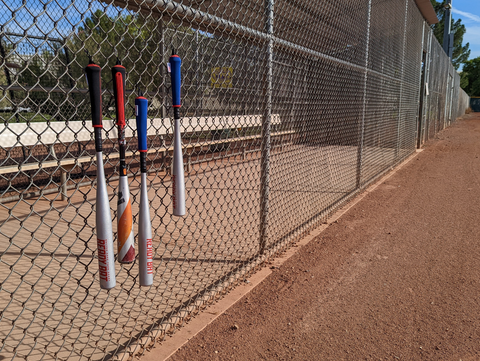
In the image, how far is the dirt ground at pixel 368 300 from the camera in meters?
2.16

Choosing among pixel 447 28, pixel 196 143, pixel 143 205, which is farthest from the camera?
pixel 447 28

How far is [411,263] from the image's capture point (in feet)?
11.0

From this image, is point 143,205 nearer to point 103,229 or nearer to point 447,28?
point 103,229

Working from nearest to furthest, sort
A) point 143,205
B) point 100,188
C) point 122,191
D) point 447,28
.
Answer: point 100,188 → point 122,191 → point 143,205 → point 447,28

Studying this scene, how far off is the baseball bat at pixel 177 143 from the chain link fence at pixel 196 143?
Result: 6.1 inches

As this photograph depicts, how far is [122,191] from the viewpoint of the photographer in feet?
5.15

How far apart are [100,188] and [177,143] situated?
0.54m

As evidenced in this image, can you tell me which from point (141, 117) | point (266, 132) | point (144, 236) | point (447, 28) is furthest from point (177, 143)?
point (447, 28)

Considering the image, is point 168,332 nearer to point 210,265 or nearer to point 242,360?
point 242,360

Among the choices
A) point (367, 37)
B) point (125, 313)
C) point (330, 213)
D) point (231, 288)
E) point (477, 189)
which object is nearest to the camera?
point (125, 313)

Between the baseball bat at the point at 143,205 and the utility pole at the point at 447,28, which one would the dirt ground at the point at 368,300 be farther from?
the utility pole at the point at 447,28

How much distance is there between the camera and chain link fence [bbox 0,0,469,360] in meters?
1.99

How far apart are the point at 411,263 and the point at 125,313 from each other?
2.53 meters

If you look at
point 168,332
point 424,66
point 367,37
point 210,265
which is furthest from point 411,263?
point 424,66
